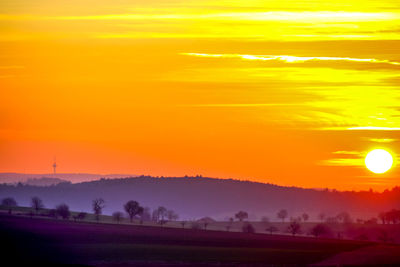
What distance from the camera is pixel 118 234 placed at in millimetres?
145750

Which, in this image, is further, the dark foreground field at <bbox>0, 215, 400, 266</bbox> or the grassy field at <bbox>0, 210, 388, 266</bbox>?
the grassy field at <bbox>0, 210, 388, 266</bbox>

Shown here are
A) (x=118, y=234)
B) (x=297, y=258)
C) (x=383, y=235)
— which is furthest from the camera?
(x=383, y=235)

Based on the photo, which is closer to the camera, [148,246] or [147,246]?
[147,246]

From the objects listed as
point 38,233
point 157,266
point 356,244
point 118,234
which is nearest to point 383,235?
point 356,244

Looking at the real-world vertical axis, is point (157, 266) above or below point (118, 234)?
below

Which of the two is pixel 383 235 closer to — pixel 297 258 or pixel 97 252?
pixel 297 258

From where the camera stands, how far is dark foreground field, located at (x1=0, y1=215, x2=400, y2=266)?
108062mm

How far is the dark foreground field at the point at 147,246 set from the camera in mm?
108062

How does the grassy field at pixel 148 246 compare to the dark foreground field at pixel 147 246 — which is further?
the grassy field at pixel 148 246

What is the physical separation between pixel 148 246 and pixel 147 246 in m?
0.18

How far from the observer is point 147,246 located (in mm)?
129000

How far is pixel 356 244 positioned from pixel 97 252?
53.9m

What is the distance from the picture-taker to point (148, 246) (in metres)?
129

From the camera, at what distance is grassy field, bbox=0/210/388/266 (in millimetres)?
108688
